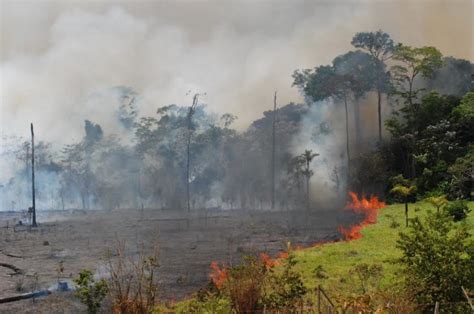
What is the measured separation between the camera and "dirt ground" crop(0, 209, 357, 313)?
18.9 metres

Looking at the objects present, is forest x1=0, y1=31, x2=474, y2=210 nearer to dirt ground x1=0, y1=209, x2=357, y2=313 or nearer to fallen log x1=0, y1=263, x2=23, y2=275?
dirt ground x1=0, y1=209, x2=357, y2=313

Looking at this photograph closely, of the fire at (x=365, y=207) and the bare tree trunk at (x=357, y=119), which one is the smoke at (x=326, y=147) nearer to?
the bare tree trunk at (x=357, y=119)

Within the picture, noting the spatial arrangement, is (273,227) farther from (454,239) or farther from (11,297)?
(454,239)

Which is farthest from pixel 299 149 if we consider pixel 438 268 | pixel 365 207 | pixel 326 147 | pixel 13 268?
pixel 438 268

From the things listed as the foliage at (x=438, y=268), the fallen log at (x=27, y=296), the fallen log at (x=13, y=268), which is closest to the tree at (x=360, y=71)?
the fallen log at (x=13, y=268)

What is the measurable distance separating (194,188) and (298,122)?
1561 cm

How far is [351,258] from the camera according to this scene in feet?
63.5

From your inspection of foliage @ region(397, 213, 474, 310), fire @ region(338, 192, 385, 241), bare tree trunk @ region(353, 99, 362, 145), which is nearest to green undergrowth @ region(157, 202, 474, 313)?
foliage @ region(397, 213, 474, 310)

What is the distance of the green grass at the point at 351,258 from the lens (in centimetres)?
1541

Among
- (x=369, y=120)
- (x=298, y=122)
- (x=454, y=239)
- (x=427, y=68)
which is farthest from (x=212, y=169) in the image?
(x=454, y=239)

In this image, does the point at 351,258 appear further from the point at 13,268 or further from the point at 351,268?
the point at 13,268

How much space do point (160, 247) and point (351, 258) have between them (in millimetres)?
12799

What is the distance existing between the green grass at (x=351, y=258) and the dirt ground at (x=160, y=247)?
2.45 m

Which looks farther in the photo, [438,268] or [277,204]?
[277,204]
